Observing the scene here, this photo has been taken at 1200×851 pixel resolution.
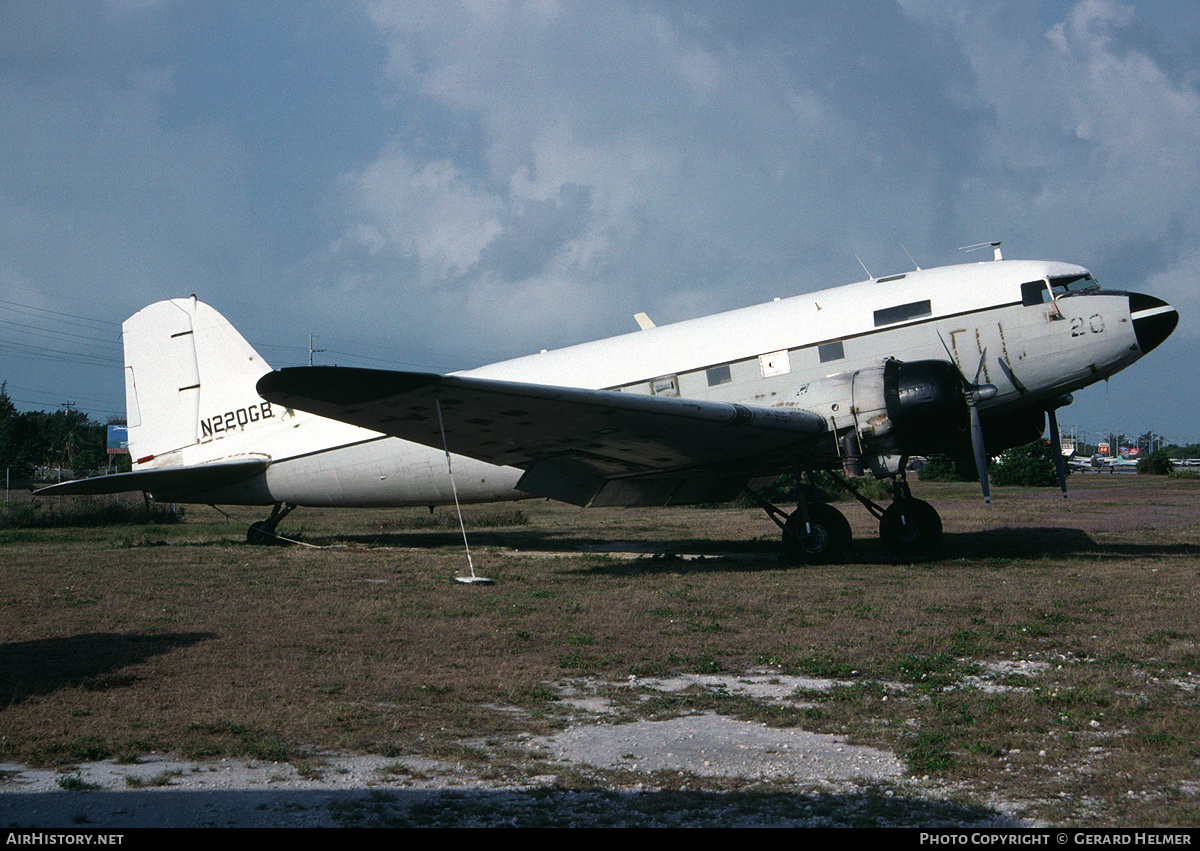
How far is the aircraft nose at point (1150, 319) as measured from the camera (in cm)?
1201

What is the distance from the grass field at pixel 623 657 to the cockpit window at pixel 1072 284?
3.85 metres

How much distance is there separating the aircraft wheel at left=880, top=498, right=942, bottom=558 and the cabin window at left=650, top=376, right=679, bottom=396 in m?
3.86

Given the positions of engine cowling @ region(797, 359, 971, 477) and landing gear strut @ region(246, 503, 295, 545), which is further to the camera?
landing gear strut @ region(246, 503, 295, 545)

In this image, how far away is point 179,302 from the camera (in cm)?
1723

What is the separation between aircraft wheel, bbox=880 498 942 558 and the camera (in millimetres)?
13367

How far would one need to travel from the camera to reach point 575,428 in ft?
36.6

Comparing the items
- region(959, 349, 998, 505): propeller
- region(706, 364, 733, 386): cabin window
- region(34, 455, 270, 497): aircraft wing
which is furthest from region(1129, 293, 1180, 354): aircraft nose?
region(34, 455, 270, 497): aircraft wing

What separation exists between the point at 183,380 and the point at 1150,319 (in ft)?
54.5

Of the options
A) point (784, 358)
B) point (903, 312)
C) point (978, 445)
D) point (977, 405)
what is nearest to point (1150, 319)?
point (977, 405)

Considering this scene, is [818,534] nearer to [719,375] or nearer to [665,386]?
[719,375]

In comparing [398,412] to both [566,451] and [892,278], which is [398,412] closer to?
[566,451]

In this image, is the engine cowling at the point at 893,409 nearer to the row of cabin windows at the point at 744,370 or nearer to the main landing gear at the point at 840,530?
the row of cabin windows at the point at 744,370

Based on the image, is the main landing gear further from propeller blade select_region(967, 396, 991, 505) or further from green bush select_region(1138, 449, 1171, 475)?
green bush select_region(1138, 449, 1171, 475)
